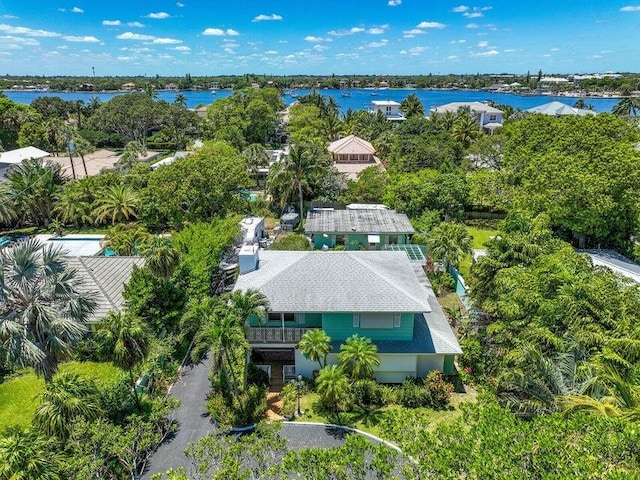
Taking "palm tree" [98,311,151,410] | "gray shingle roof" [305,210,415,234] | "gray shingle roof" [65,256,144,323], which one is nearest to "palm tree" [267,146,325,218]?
"gray shingle roof" [305,210,415,234]

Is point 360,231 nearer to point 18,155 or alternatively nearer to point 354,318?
point 354,318

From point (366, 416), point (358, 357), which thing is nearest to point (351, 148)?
point (358, 357)

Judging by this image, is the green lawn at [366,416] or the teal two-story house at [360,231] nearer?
the green lawn at [366,416]

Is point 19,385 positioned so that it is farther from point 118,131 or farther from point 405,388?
point 118,131

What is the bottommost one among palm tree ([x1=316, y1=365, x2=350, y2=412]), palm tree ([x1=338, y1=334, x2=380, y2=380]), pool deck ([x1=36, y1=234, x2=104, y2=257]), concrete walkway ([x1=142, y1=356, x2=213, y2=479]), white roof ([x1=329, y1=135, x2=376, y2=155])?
concrete walkway ([x1=142, y1=356, x2=213, y2=479])

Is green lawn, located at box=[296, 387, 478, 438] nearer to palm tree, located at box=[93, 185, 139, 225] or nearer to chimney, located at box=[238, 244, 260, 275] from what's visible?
chimney, located at box=[238, 244, 260, 275]

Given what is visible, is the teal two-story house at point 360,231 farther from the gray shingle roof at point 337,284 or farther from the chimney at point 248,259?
the chimney at point 248,259

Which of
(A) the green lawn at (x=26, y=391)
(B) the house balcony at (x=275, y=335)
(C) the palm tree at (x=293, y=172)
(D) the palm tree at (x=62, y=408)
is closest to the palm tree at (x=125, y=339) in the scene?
(D) the palm tree at (x=62, y=408)
